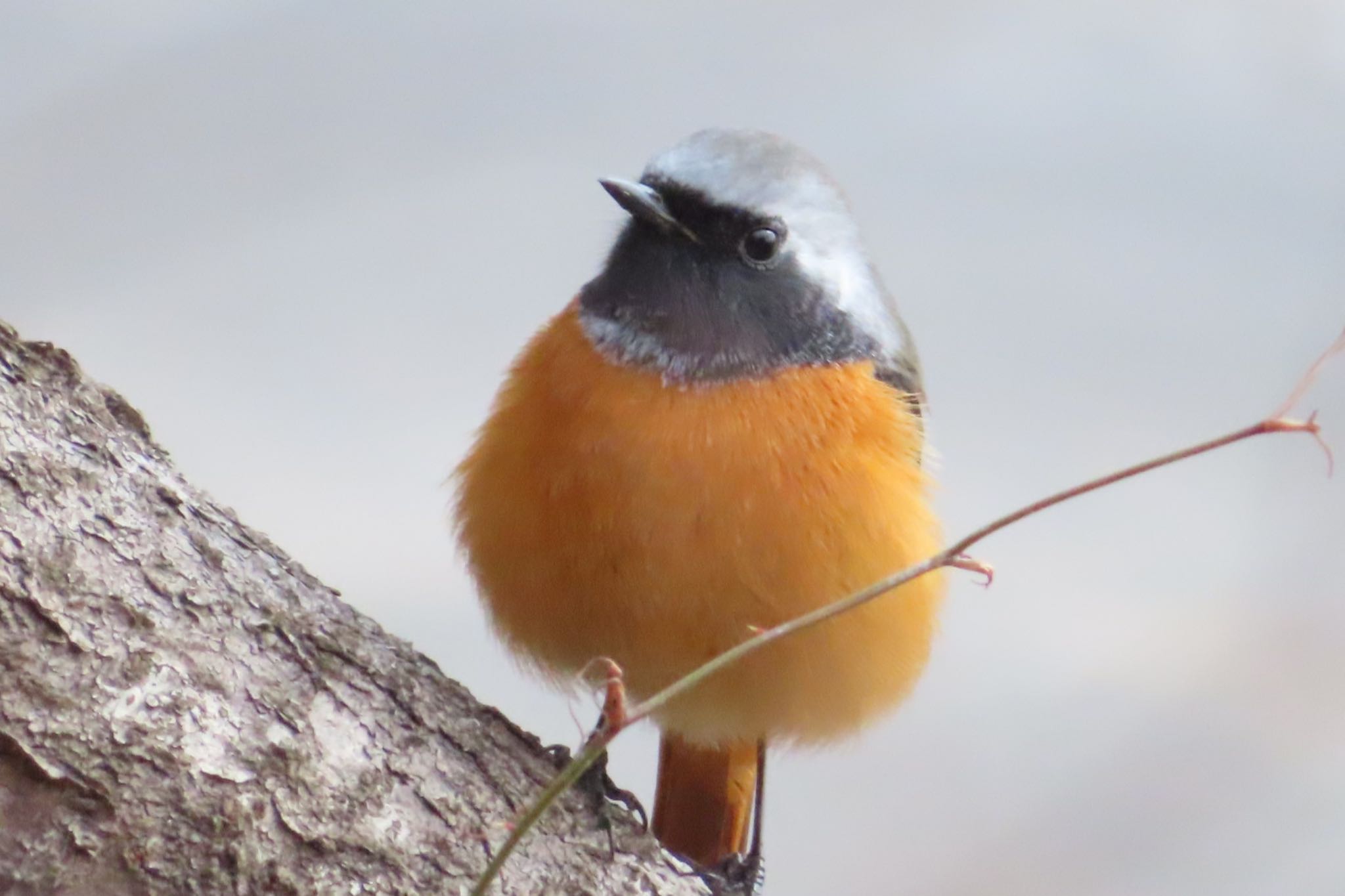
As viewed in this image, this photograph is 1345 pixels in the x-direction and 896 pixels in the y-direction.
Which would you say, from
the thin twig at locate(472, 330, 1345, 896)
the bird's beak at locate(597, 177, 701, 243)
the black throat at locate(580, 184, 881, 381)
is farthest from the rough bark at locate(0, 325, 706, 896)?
the bird's beak at locate(597, 177, 701, 243)

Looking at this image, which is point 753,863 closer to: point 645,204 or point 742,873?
point 742,873

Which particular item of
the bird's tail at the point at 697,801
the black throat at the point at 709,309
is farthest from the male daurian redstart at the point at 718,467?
the bird's tail at the point at 697,801

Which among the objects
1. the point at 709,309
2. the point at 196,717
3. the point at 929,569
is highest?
the point at 709,309

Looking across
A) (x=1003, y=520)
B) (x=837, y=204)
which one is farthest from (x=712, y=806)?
(x=1003, y=520)

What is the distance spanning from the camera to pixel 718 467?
2.14 meters

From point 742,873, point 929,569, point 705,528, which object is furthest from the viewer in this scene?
point 742,873

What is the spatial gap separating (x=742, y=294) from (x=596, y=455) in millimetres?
388

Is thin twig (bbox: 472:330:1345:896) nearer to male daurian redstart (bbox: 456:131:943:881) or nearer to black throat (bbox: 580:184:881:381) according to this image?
male daurian redstart (bbox: 456:131:943:881)

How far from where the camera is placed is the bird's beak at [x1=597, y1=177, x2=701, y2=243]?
227 centimetres

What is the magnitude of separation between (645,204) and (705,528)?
560mm

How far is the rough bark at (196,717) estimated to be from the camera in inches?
59.1

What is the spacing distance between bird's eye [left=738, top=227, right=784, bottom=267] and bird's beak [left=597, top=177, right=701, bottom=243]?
8 centimetres

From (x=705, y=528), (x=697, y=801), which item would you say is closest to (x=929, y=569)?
(x=705, y=528)

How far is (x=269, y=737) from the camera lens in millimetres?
1634
